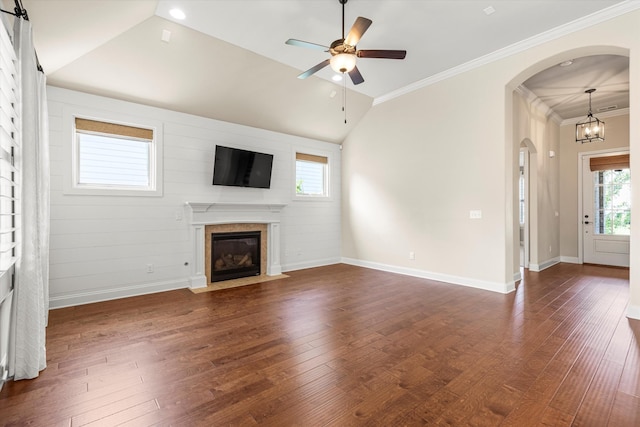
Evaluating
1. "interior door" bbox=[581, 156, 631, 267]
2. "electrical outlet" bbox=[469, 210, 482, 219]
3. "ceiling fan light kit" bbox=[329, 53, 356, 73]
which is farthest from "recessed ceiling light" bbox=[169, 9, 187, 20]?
"interior door" bbox=[581, 156, 631, 267]

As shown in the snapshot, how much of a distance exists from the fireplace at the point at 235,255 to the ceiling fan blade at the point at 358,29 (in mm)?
3600

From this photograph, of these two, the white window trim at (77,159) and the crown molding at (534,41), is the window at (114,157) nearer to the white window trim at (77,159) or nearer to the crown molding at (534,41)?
the white window trim at (77,159)

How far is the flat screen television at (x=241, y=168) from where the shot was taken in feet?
16.1

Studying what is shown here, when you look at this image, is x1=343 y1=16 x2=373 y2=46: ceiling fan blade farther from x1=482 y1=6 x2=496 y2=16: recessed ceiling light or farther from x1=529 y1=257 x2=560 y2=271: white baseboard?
x1=529 y1=257 x2=560 y2=271: white baseboard

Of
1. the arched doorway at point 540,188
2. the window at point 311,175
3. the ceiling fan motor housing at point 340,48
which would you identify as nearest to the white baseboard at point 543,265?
the arched doorway at point 540,188

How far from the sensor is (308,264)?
20.4 feet

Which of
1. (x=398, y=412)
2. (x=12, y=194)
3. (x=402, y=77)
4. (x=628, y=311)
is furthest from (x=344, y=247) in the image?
(x=12, y=194)

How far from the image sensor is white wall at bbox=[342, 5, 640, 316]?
3.55 metres

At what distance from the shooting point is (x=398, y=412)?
69.4 inches

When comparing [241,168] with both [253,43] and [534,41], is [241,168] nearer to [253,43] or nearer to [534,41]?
[253,43]

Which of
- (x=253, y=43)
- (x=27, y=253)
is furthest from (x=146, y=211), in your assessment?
(x=253, y=43)

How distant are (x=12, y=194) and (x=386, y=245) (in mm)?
5116

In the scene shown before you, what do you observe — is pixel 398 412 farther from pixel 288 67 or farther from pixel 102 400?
pixel 288 67

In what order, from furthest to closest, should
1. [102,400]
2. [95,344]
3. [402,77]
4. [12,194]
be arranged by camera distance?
[402,77]
[95,344]
[12,194]
[102,400]
